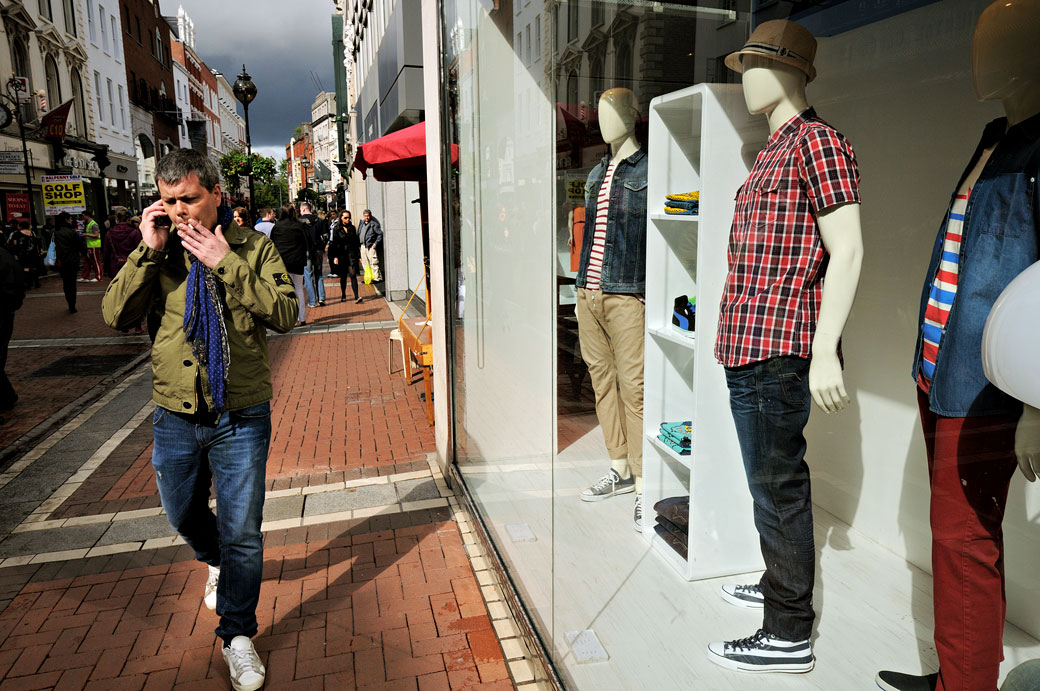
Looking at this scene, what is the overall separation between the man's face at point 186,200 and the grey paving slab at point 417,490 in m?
2.40

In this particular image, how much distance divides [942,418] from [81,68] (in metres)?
37.5

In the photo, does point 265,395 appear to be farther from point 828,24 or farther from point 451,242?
point 828,24

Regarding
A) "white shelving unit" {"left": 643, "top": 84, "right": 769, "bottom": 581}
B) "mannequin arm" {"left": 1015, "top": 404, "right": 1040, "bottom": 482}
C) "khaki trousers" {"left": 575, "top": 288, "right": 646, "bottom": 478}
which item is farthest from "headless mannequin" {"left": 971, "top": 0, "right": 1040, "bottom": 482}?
"khaki trousers" {"left": 575, "top": 288, "right": 646, "bottom": 478}

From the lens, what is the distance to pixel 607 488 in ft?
10.5

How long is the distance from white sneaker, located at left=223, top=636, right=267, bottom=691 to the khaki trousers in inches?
66.4

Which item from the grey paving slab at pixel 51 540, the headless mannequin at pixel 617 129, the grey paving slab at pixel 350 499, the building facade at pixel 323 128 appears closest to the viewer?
the headless mannequin at pixel 617 129

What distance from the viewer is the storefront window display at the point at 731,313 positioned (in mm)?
1960

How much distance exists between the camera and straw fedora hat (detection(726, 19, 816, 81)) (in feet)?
6.93

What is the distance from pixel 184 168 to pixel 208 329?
0.55 metres

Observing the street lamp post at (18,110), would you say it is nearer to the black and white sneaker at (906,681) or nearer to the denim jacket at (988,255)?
the black and white sneaker at (906,681)

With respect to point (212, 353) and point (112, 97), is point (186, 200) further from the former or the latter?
point (112, 97)

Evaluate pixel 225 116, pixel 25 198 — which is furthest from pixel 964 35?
pixel 225 116

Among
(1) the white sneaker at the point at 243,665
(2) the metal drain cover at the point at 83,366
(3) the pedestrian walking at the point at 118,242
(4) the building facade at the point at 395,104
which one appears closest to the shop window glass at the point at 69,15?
(4) the building facade at the point at 395,104

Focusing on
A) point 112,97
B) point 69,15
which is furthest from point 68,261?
point 112,97
